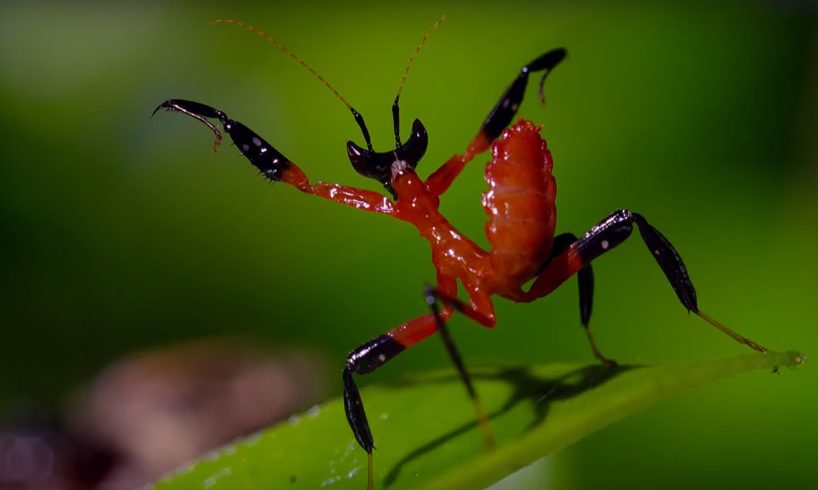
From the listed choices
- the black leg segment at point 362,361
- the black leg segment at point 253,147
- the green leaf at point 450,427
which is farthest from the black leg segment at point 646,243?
the black leg segment at point 253,147

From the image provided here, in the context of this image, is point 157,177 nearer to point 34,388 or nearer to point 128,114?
point 128,114

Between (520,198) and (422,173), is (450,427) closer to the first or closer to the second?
(520,198)

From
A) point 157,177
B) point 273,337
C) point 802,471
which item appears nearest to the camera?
point 802,471

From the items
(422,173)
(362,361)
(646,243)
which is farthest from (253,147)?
(422,173)

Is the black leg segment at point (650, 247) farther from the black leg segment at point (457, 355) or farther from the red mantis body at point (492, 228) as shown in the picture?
the black leg segment at point (457, 355)

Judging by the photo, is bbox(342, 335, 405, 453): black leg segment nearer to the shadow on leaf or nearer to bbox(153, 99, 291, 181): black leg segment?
the shadow on leaf

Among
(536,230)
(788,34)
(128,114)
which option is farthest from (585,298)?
(128,114)
